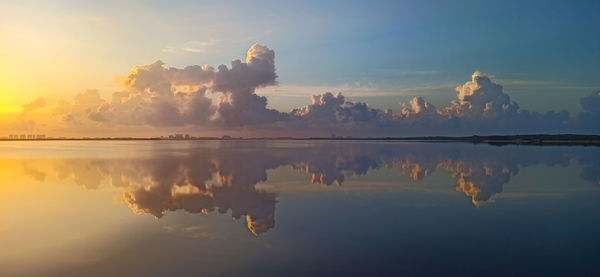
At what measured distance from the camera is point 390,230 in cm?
1611

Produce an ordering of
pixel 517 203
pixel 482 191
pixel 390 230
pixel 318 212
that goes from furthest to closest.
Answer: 1. pixel 482 191
2. pixel 517 203
3. pixel 318 212
4. pixel 390 230

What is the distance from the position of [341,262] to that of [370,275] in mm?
1324

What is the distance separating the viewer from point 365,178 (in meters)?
34.6

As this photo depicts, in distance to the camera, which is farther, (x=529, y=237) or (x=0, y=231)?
(x=0, y=231)

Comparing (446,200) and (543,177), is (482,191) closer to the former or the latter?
(446,200)

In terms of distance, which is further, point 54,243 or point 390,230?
point 390,230

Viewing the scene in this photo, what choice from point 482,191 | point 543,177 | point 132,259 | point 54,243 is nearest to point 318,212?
point 132,259

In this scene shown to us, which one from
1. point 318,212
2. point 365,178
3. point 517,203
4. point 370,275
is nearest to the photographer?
point 370,275

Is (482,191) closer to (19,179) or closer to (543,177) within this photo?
(543,177)

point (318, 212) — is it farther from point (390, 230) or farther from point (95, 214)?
point (95, 214)

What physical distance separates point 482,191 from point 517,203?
434 cm

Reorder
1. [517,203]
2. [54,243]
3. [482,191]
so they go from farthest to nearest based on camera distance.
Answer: [482,191] → [517,203] → [54,243]

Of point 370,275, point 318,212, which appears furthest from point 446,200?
point 370,275

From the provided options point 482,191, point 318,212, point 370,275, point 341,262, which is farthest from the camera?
point 482,191
